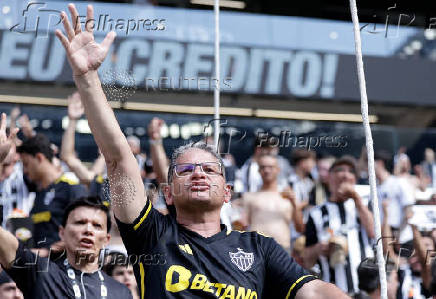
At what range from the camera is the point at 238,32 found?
466 inches

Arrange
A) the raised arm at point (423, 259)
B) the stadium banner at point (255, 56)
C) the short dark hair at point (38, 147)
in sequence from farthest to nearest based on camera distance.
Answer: the stadium banner at point (255, 56) < the short dark hair at point (38, 147) < the raised arm at point (423, 259)

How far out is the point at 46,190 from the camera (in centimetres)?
568

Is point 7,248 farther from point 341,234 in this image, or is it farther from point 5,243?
point 341,234

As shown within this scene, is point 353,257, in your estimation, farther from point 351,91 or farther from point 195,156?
point 351,91

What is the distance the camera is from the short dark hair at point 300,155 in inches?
313

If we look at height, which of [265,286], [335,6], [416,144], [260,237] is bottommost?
[265,286]

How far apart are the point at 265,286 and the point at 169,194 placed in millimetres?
572

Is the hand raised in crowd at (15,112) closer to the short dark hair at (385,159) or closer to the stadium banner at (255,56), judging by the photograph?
the stadium banner at (255,56)

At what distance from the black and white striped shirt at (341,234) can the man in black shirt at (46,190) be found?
180 centimetres

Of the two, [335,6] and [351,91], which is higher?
[335,6]

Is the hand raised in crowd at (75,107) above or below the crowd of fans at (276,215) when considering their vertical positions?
above

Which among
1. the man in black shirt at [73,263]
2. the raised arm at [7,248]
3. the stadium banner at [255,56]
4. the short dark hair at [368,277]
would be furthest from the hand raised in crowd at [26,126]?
the raised arm at [7,248]

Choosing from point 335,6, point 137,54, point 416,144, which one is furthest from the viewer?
point 335,6

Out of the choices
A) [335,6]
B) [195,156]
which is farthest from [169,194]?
[335,6]
